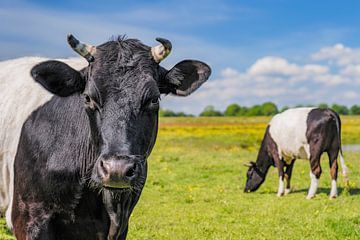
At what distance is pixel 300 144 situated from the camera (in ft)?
49.4

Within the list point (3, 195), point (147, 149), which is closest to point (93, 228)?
point (147, 149)

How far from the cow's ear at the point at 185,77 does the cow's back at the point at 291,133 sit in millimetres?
10395

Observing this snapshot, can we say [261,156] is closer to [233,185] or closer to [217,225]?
[233,185]

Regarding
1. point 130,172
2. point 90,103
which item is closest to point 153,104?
point 90,103

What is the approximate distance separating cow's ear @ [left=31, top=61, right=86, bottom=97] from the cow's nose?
1.05 metres

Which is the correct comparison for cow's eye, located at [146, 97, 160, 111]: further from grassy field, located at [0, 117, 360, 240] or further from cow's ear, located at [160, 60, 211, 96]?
grassy field, located at [0, 117, 360, 240]

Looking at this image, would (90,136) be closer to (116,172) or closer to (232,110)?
(116,172)

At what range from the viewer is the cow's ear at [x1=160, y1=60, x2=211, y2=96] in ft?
16.1

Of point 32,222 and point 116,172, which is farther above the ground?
point 116,172


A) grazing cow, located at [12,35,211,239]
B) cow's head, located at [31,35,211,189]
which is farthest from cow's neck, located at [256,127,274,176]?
cow's head, located at [31,35,211,189]

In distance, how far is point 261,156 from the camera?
16.5 metres

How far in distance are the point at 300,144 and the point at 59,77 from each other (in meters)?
11.5

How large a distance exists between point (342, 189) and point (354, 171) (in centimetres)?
365

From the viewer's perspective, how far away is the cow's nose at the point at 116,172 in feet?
12.4
